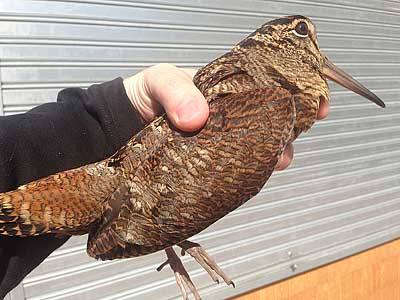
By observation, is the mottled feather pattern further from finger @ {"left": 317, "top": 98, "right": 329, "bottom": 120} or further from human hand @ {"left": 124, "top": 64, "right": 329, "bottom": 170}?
finger @ {"left": 317, "top": 98, "right": 329, "bottom": 120}

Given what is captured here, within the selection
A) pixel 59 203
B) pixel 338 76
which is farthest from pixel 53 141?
pixel 338 76

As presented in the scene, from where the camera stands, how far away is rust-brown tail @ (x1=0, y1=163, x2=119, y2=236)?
4.99ft

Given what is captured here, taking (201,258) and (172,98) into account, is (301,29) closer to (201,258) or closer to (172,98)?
(172,98)

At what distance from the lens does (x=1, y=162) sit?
1710mm

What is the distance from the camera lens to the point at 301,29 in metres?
1.76

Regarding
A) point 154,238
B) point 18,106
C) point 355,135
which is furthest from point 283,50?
point 355,135

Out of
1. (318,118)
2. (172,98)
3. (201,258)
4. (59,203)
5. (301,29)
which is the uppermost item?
(301,29)

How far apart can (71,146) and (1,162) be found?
Result: 0.72ft

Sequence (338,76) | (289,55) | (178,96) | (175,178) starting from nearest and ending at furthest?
(175,178) < (178,96) < (289,55) < (338,76)

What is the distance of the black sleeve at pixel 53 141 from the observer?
175 centimetres

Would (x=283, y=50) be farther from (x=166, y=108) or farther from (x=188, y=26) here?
(x=188, y=26)

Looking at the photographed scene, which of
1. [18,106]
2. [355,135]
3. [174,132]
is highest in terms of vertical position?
[174,132]

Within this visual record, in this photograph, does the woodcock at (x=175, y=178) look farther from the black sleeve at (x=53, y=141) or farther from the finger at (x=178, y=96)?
the black sleeve at (x=53, y=141)

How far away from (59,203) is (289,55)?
0.72 meters
